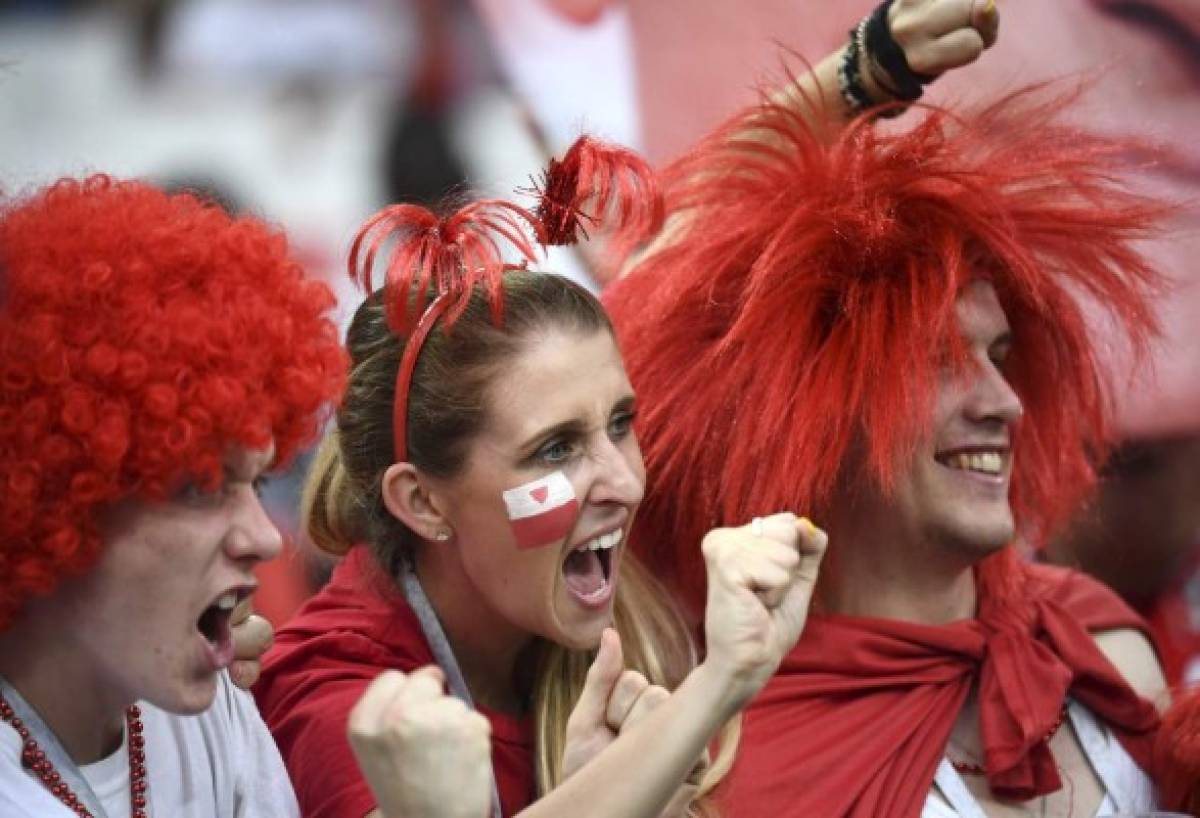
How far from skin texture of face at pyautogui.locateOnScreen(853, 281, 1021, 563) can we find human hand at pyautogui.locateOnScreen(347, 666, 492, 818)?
3.29 ft

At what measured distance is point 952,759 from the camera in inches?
91.6

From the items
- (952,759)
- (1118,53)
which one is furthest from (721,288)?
(1118,53)

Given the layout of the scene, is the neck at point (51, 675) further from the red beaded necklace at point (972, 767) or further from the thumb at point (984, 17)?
the thumb at point (984, 17)

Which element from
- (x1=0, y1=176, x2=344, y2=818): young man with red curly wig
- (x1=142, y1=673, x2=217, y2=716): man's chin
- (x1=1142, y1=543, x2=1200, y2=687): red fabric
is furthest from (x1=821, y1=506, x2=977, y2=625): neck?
(x1=1142, y1=543, x2=1200, y2=687): red fabric

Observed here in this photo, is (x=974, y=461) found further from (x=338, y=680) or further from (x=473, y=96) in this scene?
(x=473, y=96)

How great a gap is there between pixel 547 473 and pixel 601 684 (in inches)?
12.3

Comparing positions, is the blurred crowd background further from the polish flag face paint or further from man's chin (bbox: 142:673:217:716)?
man's chin (bbox: 142:673:217:716)

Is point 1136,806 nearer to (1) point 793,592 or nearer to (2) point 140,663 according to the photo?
(1) point 793,592

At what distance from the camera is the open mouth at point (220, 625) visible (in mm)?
1655

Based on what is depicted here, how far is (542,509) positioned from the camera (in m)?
1.99

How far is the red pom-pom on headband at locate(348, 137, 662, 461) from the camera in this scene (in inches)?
81.0

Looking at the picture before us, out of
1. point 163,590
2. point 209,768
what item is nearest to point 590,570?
point 209,768

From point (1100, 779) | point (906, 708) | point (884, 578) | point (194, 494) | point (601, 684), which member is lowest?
point (1100, 779)

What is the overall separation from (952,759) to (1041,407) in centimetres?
54
